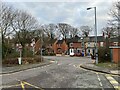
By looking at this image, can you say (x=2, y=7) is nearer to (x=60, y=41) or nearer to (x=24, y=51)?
(x=24, y=51)

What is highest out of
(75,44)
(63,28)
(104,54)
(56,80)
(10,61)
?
(63,28)

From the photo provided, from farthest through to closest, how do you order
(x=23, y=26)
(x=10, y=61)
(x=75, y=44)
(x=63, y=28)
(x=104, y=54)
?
(x=63, y=28) < (x=75, y=44) < (x=23, y=26) < (x=104, y=54) < (x=10, y=61)

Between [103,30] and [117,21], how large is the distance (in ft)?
141

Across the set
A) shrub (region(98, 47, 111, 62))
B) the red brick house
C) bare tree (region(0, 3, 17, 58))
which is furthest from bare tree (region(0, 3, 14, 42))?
the red brick house

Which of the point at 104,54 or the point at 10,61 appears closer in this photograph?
the point at 10,61

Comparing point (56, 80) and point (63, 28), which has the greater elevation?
point (63, 28)

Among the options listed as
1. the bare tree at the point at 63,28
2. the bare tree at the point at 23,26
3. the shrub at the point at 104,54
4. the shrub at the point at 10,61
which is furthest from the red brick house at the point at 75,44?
the shrub at the point at 10,61

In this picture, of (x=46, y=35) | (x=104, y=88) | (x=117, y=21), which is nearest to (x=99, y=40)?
(x=46, y=35)

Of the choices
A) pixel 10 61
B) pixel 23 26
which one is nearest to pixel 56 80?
pixel 10 61

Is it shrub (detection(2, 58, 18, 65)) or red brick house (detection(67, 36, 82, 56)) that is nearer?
shrub (detection(2, 58, 18, 65))

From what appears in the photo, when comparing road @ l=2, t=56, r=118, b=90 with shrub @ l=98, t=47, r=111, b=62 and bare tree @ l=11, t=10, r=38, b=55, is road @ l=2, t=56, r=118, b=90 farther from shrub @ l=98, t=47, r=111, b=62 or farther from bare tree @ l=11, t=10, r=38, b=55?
bare tree @ l=11, t=10, r=38, b=55

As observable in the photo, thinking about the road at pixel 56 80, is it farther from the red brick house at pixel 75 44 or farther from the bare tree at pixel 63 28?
the bare tree at pixel 63 28

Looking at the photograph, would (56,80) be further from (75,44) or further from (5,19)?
(75,44)

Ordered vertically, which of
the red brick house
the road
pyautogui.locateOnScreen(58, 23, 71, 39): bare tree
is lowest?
the road
